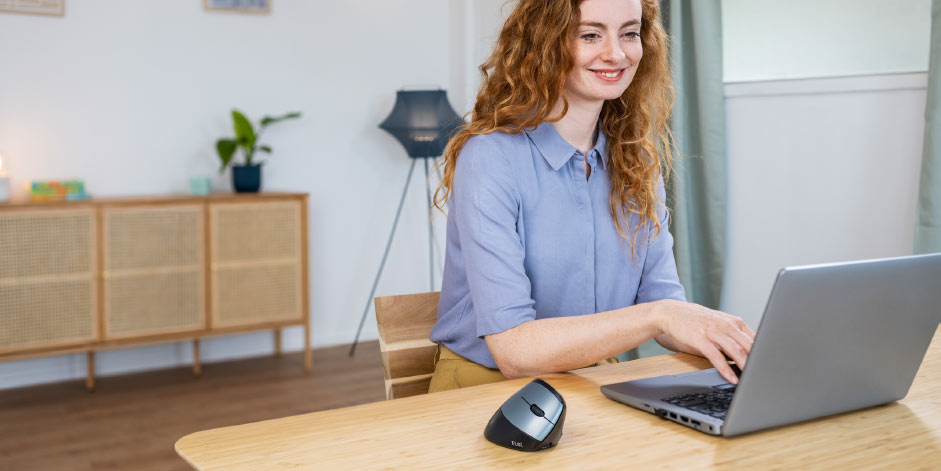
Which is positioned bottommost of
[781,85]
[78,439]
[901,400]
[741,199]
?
[78,439]

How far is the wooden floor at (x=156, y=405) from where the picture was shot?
3045mm

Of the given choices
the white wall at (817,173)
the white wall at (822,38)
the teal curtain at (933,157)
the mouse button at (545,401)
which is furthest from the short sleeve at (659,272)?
the white wall at (822,38)

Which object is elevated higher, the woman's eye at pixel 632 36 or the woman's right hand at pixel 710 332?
the woman's eye at pixel 632 36

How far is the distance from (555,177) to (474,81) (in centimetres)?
344

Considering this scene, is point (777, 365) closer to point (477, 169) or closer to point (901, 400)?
point (901, 400)

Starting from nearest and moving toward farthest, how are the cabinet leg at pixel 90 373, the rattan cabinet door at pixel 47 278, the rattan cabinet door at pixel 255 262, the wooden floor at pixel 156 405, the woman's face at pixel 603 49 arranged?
the woman's face at pixel 603 49 → the wooden floor at pixel 156 405 → the rattan cabinet door at pixel 47 278 → the cabinet leg at pixel 90 373 → the rattan cabinet door at pixel 255 262

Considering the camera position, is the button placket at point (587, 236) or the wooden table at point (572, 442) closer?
the wooden table at point (572, 442)

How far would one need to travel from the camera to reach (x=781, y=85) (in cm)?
314

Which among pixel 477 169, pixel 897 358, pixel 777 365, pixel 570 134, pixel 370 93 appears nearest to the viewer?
pixel 777 365

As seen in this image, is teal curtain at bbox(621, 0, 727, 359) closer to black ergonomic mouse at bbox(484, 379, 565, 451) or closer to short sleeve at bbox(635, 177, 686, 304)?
short sleeve at bbox(635, 177, 686, 304)

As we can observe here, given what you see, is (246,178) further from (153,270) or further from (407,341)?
(407,341)

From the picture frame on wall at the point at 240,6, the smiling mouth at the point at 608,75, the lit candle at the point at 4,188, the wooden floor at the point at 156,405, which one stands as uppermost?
the picture frame on wall at the point at 240,6

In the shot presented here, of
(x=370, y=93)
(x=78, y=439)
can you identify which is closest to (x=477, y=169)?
(x=78, y=439)

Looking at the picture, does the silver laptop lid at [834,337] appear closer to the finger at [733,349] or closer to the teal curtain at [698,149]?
the finger at [733,349]
